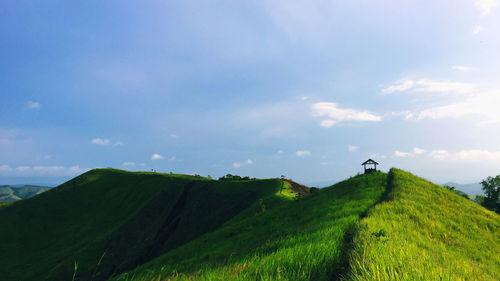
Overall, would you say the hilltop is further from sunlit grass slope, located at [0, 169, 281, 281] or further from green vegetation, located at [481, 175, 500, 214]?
green vegetation, located at [481, 175, 500, 214]

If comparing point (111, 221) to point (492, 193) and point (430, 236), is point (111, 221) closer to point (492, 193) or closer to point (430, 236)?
point (430, 236)

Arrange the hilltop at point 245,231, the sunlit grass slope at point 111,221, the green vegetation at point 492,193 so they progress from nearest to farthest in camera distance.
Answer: the hilltop at point 245,231 → the sunlit grass slope at point 111,221 → the green vegetation at point 492,193

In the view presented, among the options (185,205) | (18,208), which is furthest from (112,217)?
(18,208)

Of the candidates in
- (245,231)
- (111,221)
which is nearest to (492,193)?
(245,231)

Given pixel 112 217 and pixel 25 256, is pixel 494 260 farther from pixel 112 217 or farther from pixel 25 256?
pixel 25 256

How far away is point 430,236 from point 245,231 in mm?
16239

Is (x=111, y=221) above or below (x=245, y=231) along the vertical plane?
below

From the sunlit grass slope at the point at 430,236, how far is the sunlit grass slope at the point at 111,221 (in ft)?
123

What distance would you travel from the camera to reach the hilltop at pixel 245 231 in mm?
4281

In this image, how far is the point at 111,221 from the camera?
72688 mm

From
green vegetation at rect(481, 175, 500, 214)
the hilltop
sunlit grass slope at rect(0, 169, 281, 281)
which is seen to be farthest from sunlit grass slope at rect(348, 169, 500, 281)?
green vegetation at rect(481, 175, 500, 214)

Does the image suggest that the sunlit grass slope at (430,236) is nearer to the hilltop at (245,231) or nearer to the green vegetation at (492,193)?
the hilltop at (245,231)

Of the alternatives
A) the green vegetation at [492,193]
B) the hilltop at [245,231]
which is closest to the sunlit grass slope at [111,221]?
the hilltop at [245,231]

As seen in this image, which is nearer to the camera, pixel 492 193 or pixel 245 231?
pixel 245 231
